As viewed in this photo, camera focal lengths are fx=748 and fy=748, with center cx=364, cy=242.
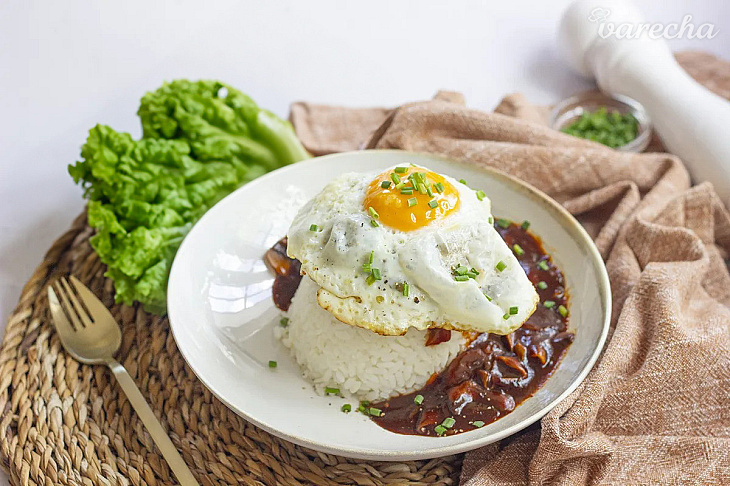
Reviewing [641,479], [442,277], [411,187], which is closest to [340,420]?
[442,277]

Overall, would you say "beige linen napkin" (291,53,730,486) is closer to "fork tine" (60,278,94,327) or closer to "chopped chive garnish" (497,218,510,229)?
"chopped chive garnish" (497,218,510,229)

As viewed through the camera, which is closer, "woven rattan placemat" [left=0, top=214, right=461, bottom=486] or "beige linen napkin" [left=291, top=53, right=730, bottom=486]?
"beige linen napkin" [left=291, top=53, right=730, bottom=486]

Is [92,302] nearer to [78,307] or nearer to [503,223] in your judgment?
[78,307]

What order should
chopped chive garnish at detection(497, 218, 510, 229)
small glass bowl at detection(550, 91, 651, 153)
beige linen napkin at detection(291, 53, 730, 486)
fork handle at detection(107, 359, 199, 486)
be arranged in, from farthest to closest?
small glass bowl at detection(550, 91, 651, 153) < chopped chive garnish at detection(497, 218, 510, 229) < fork handle at detection(107, 359, 199, 486) < beige linen napkin at detection(291, 53, 730, 486)

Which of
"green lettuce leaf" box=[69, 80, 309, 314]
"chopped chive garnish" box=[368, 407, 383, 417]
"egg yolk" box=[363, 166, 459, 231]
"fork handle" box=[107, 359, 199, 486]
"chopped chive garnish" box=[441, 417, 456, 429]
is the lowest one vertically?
"fork handle" box=[107, 359, 199, 486]

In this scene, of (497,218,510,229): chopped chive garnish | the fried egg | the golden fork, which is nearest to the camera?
the fried egg

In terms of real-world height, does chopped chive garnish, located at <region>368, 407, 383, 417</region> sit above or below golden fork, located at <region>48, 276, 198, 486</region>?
below

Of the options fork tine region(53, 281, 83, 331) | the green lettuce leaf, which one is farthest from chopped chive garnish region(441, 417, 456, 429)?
fork tine region(53, 281, 83, 331)

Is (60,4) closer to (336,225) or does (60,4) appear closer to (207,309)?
(207,309)

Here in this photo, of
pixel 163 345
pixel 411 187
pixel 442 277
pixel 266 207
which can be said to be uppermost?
pixel 411 187
